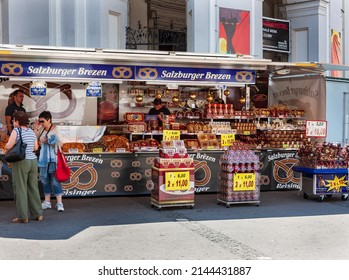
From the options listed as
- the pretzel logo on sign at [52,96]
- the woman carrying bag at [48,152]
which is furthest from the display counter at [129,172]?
the pretzel logo on sign at [52,96]

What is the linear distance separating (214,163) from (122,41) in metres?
6.36

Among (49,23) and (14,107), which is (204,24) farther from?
(14,107)

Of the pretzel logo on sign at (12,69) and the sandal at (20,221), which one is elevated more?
the pretzel logo on sign at (12,69)

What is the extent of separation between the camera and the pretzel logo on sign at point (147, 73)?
10.9 metres

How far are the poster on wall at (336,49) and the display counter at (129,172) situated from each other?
10.1 metres

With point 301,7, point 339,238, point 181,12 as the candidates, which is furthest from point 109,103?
point 301,7

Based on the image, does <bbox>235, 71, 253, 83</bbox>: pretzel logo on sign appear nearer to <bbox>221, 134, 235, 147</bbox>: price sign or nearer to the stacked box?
<bbox>221, 134, 235, 147</bbox>: price sign

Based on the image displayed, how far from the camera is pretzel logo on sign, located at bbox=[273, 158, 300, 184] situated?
39.3 ft

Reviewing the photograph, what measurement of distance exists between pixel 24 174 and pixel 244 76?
18.6 feet

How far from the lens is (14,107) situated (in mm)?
11852

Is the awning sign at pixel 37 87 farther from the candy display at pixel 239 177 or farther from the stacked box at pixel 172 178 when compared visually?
the candy display at pixel 239 177

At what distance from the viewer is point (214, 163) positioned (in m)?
11.5

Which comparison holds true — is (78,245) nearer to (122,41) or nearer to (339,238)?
(339,238)

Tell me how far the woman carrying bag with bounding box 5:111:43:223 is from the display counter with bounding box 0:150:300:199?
210 cm
